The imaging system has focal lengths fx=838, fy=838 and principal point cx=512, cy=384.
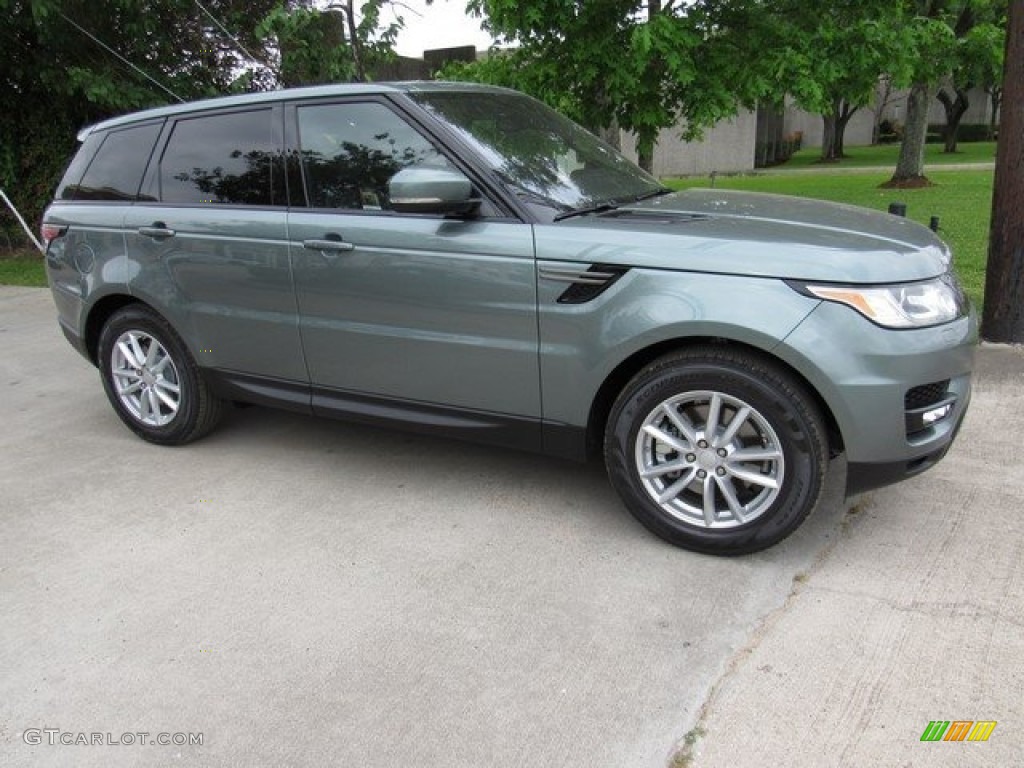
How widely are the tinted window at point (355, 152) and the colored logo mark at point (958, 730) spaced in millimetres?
2675

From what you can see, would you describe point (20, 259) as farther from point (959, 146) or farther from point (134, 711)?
point (959, 146)

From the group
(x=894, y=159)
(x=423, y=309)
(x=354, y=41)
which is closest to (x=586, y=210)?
(x=423, y=309)

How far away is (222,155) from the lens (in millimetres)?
4176

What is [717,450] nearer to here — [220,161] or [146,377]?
[220,161]

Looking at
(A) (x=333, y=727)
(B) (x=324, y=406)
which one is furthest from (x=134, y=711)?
(B) (x=324, y=406)

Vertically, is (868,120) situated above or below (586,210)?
below

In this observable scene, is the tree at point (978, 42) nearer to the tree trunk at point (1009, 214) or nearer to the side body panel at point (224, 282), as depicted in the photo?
A: the tree trunk at point (1009, 214)

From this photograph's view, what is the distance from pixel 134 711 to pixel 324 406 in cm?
175

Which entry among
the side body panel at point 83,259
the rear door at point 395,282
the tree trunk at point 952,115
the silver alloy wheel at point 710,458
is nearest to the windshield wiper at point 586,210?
the rear door at point 395,282

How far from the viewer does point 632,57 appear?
20.8ft

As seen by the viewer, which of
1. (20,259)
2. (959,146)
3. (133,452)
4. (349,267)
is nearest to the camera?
(349,267)

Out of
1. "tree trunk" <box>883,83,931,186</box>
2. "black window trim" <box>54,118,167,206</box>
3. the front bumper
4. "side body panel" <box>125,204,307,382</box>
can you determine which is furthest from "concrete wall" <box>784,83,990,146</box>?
the front bumper

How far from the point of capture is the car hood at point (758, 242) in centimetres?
293

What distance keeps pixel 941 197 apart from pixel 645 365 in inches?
516
